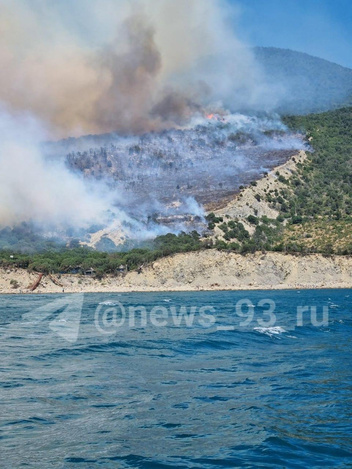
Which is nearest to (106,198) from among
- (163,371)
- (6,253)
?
(6,253)

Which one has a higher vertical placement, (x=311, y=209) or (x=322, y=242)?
(x=311, y=209)

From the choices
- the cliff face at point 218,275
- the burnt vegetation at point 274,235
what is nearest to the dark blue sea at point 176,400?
the cliff face at point 218,275

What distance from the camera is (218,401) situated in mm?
16422

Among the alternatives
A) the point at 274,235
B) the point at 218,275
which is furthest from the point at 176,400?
the point at 274,235

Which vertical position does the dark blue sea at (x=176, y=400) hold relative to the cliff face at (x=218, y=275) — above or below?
below

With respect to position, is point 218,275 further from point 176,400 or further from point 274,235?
point 176,400

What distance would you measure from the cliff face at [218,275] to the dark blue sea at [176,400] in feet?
242

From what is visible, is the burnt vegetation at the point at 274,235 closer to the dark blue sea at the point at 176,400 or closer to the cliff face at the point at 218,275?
the cliff face at the point at 218,275

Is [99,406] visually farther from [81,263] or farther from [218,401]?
[81,263]

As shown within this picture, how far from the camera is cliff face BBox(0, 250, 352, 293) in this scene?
105 metres

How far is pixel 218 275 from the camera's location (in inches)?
4176

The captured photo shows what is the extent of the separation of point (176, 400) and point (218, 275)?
8997 cm

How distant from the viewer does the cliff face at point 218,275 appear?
105438 millimetres

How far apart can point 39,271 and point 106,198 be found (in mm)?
63491
